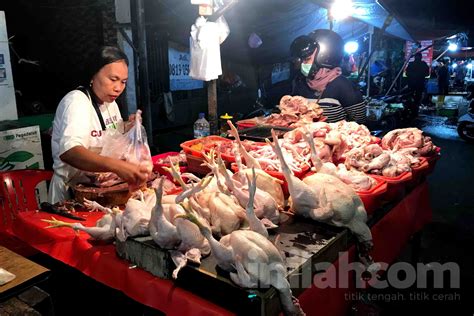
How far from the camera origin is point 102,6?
26.4 feet

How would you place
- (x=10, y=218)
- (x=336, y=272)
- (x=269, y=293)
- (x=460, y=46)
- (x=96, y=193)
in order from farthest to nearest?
(x=460, y=46) → (x=10, y=218) → (x=96, y=193) → (x=336, y=272) → (x=269, y=293)

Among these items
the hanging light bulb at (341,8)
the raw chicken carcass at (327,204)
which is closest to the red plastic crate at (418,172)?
the raw chicken carcass at (327,204)

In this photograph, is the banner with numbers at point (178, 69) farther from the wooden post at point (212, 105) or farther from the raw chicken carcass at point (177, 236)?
the raw chicken carcass at point (177, 236)

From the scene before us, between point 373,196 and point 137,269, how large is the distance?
64.1 inches

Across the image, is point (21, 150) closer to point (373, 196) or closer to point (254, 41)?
point (373, 196)

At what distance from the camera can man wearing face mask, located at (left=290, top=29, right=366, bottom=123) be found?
4.82 meters

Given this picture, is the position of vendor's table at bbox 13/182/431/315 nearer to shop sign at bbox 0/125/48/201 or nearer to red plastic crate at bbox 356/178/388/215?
red plastic crate at bbox 356/178/388/215

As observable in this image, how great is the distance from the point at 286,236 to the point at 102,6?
7.63m

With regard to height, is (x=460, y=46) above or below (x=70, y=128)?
above

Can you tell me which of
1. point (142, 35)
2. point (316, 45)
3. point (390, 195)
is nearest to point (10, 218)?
point (390, 195)

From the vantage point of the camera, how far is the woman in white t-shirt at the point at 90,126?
2586 mm

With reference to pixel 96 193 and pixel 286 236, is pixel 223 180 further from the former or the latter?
pixel 96 193

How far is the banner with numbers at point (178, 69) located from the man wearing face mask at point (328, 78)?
611 centimetres

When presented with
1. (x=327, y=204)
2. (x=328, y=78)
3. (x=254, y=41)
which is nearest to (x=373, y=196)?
(x=327, y=204)
